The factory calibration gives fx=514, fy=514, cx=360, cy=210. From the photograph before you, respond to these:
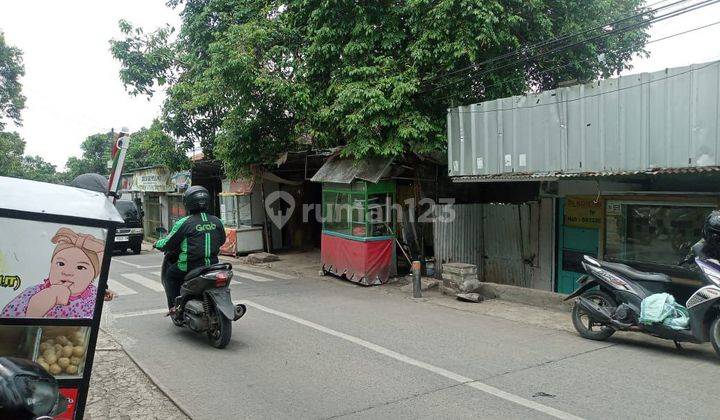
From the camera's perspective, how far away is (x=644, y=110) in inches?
285

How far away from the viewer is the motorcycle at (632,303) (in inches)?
218

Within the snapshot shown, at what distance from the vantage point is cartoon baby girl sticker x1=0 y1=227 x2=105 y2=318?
285 cm

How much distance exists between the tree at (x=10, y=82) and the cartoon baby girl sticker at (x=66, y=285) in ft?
92.3

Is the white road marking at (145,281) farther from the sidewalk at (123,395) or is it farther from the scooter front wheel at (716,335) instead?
the scooter front wheel at (716,335)

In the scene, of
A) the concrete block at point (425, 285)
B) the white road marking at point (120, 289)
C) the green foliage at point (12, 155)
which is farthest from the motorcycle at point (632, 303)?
the green foliage at point (12, 155)

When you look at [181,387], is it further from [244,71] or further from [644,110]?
[244,71]

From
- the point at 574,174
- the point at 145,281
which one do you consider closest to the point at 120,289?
the point at 145,281

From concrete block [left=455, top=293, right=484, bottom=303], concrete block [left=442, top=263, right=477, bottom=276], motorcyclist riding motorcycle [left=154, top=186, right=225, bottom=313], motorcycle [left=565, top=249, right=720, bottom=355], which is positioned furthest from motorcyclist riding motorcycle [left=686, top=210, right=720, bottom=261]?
motorcyclist riding motorcycle [left=154, top=186, right=225, bottom=313]

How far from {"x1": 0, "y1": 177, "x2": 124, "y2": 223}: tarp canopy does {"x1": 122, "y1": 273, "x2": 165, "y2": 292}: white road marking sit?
7.20 meters

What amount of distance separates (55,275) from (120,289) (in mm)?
7826

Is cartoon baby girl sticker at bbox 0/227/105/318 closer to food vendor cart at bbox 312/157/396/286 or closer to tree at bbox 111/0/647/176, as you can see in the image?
tree at bbox 111/0/647/176

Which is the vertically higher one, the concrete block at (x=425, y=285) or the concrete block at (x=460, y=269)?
the concrete block at (x=460, y=269)

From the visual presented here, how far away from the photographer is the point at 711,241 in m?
5.82

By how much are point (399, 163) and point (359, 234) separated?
1.83 meters
